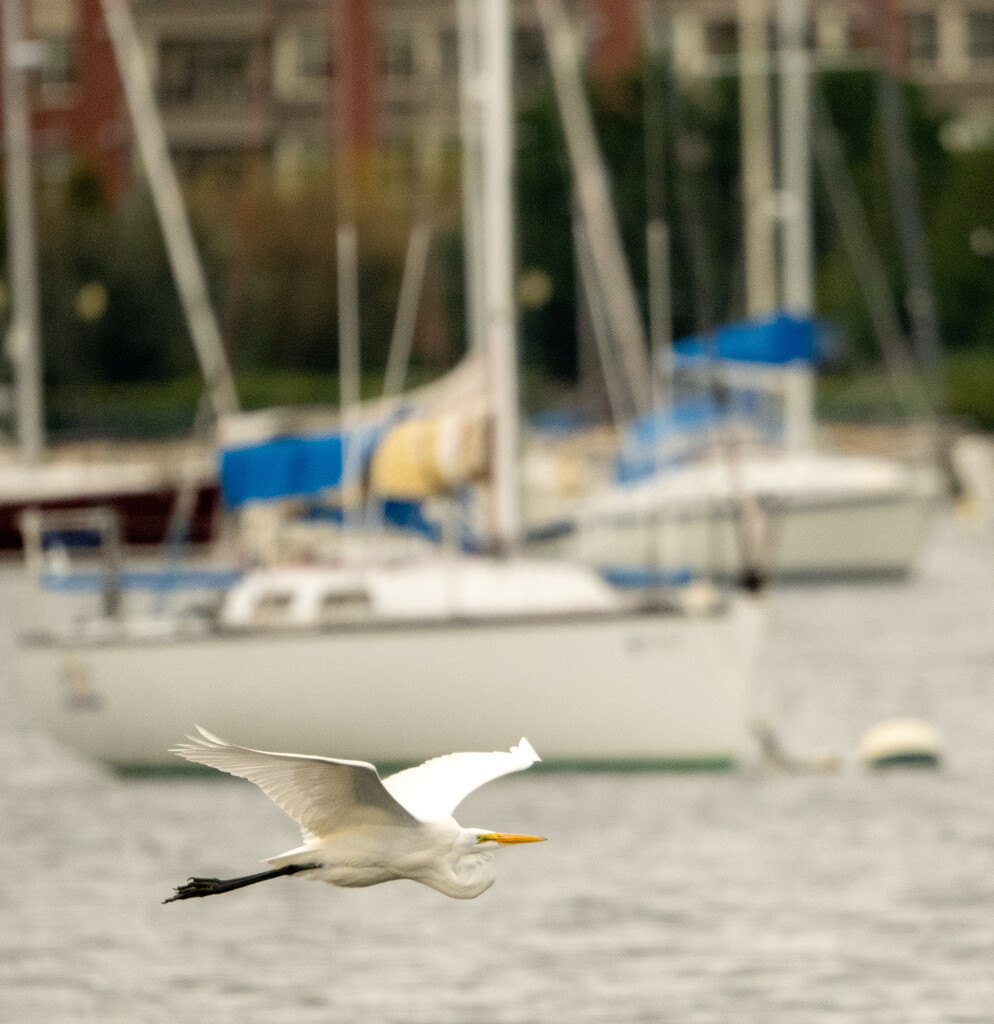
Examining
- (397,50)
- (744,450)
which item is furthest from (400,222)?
(744,450)

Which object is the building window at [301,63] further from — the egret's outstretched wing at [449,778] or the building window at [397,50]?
the egret's outstretched wing at [449,778]

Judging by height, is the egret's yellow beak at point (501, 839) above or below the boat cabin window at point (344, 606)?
above

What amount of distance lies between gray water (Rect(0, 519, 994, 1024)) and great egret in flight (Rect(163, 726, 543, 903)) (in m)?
7.54

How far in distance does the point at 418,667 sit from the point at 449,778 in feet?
38.6

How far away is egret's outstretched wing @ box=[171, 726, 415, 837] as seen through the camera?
6.03m

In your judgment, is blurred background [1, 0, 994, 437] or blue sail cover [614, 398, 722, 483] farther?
blurred background [1, 0, 994, 437]

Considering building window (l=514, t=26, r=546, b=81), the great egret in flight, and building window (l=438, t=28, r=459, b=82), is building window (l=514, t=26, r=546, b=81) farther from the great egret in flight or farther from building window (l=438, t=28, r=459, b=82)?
the great egret in flight

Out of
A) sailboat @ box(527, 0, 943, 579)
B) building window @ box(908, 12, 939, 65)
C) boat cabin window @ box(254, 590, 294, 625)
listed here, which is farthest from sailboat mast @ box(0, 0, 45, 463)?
building window @ box(908, 12, 939, 65)

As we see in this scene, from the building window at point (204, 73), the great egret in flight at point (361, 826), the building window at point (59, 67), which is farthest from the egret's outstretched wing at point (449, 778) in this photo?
the building window at point (204, 73)

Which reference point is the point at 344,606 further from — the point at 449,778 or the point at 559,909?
the point at 449,778

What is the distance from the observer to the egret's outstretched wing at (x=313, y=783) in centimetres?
603

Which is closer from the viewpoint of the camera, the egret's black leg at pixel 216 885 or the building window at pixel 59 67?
the egret's black leg at pixel 216 885

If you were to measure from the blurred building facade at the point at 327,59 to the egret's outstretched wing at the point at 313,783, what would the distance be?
79.1m

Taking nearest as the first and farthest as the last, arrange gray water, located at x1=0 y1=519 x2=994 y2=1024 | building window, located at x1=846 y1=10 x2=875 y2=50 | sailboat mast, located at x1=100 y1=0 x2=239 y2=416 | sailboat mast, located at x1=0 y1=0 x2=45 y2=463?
gray water, located at x1=0 y1=519 x2=994 y2=1024 → sailboat mast, located at x1=100 y1=0 x2=239 y2=416 → sailboat mast, located at x1=0 y1=0 x2=45 y2=463 → building window, located at x1=846 y1=10 x2=875 y2=50
